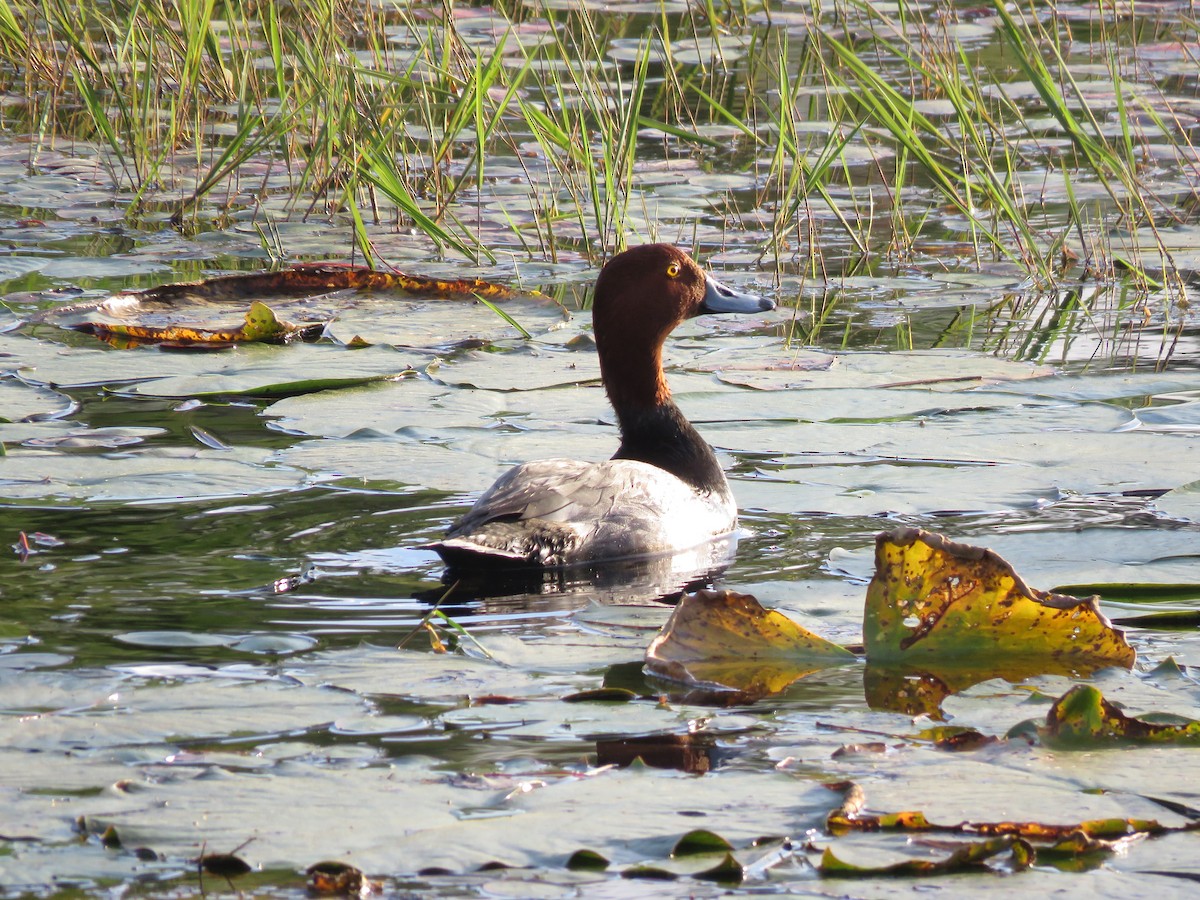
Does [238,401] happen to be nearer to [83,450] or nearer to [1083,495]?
[83,450]

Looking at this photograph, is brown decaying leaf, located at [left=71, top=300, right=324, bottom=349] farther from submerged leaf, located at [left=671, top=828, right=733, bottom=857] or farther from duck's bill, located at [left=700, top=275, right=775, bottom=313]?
submerged leaf, located at [left=671, top=828, right=733, bottom=857]

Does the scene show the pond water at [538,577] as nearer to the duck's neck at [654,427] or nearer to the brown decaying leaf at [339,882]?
Answer: the brown decaying leaf at [339,882]

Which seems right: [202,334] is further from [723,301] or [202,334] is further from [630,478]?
[630,478]

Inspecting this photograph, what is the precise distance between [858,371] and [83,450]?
2571mm

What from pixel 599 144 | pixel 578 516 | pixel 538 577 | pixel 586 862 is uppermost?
pixel 599 144

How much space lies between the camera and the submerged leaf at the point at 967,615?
10.9 feet

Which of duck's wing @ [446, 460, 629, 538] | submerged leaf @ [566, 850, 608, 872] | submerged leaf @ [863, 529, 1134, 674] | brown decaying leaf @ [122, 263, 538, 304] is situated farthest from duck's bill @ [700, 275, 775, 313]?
submerged leaf @ [566, 850, 608, 872]

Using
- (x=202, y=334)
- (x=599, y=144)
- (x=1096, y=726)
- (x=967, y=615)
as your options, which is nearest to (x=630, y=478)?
(x=967, y=615)

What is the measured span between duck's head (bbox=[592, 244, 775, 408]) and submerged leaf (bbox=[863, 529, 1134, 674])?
200 cm

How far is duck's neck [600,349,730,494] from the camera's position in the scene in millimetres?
5066

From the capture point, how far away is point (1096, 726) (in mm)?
2861

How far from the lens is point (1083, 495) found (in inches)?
186

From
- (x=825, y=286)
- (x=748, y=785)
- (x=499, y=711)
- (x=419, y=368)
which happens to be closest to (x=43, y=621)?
(x=499, y=711)

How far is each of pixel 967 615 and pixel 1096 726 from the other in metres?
0.58
